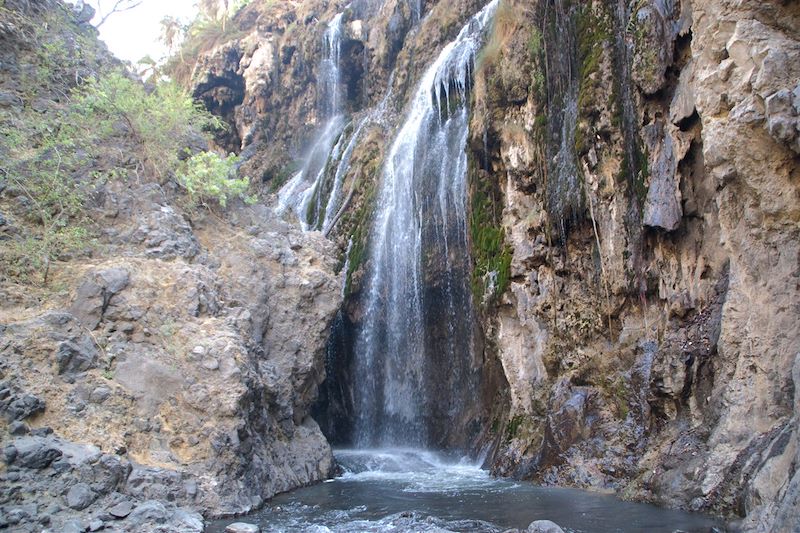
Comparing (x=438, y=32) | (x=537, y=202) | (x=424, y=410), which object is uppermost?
(x=438, y=32)

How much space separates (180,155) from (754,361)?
12.9 meters

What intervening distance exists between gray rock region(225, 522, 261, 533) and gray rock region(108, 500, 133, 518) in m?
1.19

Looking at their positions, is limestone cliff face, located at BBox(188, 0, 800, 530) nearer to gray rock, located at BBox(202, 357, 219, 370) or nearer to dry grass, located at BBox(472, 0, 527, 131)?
dry grass, located at BBox(472, 0, 527, 131)

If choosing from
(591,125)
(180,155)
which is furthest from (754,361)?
(180,155)

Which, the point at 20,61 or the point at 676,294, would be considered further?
the point at 20,61

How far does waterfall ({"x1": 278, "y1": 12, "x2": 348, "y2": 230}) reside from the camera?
24625 mm

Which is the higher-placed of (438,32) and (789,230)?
(438,32)

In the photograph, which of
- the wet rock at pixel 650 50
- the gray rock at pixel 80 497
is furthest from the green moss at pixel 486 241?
the gray rock at pixel 80 497

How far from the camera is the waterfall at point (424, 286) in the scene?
17359 millimetres

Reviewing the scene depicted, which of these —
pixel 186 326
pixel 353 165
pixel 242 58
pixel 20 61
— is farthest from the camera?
pixel 242 58

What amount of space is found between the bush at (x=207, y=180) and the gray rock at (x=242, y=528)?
314 inches

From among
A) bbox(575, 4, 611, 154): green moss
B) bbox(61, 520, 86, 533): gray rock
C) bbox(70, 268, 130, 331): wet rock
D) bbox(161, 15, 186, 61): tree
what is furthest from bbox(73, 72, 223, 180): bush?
bbox(161, 15, 186, 61): tree

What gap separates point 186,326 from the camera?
36.1ft

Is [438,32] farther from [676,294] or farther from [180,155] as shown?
[676,294]
